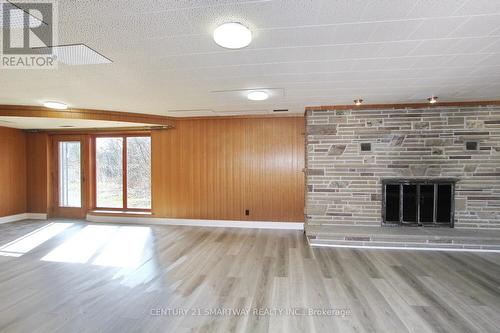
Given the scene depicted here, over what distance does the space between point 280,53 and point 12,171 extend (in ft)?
22.0

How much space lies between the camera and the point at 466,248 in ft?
12.2

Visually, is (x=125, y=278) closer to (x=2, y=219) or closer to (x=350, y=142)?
(x=350, y=142)

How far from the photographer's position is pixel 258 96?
3590 millimetres

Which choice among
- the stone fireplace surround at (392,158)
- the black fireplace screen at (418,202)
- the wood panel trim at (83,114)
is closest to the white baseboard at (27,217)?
the wood panel trim at (83,114)

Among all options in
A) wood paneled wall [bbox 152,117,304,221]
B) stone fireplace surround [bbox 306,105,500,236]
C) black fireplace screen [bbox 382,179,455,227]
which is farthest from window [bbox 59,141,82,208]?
black fireplace screen [bbox 382,179,455,227]

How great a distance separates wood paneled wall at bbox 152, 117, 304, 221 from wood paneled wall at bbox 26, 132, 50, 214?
2.76 meters

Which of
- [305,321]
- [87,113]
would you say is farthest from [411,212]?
[87,113]

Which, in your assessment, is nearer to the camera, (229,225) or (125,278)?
(125,278)

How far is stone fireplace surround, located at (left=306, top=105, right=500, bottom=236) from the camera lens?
13.3ft

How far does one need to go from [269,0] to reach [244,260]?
2.96 metres

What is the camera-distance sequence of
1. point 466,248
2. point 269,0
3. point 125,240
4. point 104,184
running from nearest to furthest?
point 269,0 < point 466,248 < point 125,240 < point 104,184

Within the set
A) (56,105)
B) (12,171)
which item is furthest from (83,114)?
(12,171)

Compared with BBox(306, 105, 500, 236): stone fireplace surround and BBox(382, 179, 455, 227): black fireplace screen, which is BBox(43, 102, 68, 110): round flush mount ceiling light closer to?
BBox(306, 105, 500, 236): stone fireplace surround

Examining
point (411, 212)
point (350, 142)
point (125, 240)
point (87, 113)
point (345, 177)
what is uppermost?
point (87, 113)
